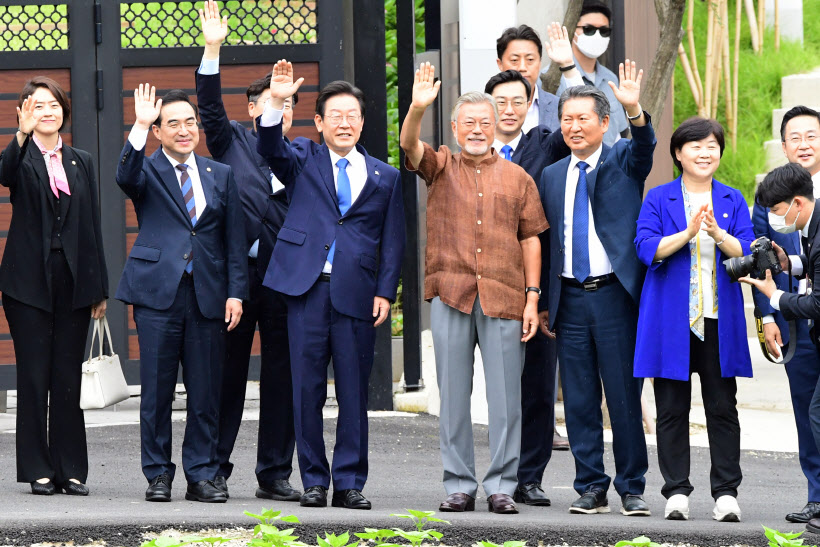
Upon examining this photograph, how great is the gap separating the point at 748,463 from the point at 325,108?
3.68 metres

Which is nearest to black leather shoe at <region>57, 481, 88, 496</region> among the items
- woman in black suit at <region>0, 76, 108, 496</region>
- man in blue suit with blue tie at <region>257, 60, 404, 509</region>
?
woman in black suit at <region>0, 76, 108, 496</region>

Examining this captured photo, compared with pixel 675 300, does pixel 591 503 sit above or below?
below

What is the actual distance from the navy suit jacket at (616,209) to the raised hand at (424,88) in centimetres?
79

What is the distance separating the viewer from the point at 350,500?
6.03 m

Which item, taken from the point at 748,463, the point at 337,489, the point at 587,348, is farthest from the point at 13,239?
the point at 748,463

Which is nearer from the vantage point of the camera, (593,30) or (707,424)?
(707,424)

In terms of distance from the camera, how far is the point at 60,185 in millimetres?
6484

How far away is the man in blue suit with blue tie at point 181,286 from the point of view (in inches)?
245

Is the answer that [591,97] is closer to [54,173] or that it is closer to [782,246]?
[782,246]

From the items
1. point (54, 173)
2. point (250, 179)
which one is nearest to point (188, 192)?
point (250, 179)

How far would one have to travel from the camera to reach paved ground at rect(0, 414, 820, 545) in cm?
551

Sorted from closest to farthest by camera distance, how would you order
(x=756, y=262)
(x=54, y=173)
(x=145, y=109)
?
1. (x=756, y=262)
2. (x=145, y=109)
3. (x=54, y=173)

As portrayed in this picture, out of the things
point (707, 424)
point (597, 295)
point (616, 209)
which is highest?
point (616, 209)

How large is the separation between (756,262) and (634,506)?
120 centimetres
